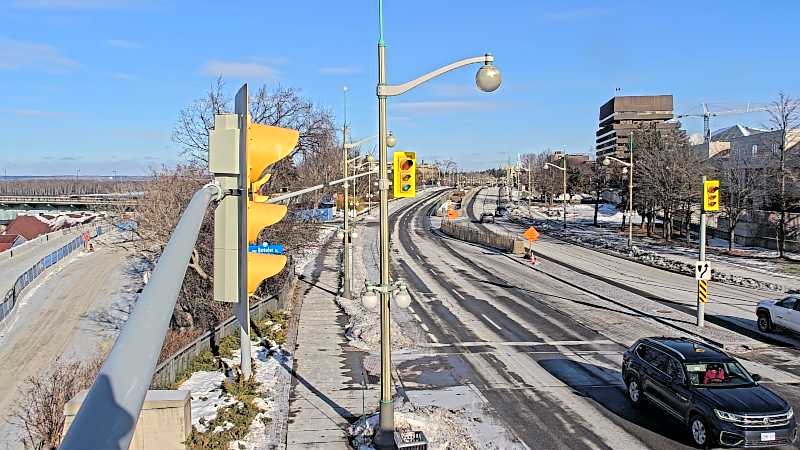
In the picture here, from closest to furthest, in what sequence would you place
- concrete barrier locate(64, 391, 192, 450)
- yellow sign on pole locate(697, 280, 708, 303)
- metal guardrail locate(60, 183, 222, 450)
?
metal guardrail locate(60, 183, 222, 450) < concrete barrier locate(64, 391, 192, 450) < yellow sign on pole locate(697, 280, 708, 303)

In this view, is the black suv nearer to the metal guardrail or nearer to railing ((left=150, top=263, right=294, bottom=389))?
railing ((left=150, top=263, right=294, bottom=389))

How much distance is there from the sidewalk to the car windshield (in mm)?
6972

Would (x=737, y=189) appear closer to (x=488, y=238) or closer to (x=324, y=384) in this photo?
(x=488, y=238)

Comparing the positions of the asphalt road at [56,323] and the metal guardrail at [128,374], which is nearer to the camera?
the metal guardrail at [128,374]

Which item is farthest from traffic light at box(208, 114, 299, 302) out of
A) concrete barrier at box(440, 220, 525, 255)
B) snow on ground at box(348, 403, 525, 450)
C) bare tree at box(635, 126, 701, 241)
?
bare tree at box(635, 126, 701, 241)

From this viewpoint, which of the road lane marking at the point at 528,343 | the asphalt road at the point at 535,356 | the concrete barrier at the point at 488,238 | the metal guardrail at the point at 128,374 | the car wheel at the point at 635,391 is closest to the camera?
the metal guardrail at the point at 128,374

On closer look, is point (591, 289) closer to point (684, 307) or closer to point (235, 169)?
point (684, 307)

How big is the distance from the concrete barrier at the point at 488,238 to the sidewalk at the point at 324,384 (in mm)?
23676

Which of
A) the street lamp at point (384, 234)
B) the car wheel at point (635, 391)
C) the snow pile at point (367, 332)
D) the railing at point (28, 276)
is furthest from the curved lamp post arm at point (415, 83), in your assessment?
the railing at point (28, 276)

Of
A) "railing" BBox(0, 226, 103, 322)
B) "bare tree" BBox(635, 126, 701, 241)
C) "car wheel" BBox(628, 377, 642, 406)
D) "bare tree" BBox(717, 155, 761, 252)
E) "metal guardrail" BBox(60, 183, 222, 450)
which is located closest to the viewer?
"metal guardrail" BBox(60, 183, 222, 450)

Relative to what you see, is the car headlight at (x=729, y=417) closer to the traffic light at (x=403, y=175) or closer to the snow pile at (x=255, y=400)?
the traffic light at (x=403, y=175)

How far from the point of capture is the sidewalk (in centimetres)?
1465

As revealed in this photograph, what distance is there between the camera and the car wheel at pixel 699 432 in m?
13.5

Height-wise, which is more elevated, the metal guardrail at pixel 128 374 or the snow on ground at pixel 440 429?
the metal guardrail at pixel 128 374
